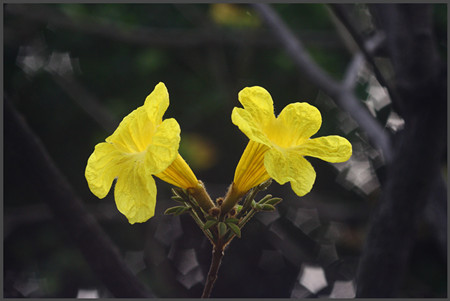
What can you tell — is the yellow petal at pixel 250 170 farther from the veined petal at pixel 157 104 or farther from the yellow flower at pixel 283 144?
the veined petal at pixel 157 104

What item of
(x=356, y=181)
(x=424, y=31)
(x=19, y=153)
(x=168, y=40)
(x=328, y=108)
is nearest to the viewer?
(x=19, y=153)

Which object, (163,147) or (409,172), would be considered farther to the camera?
(409,172)

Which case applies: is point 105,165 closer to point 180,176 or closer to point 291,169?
point 180,176

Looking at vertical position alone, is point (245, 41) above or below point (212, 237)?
below

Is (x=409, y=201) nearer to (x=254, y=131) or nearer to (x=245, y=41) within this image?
(x=254, y=131)

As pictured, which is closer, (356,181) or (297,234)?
(356,181)

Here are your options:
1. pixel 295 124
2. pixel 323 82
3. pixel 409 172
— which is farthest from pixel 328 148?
pixel 323 82

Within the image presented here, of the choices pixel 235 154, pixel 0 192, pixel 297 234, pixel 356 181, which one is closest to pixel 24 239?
pixel 235 154
